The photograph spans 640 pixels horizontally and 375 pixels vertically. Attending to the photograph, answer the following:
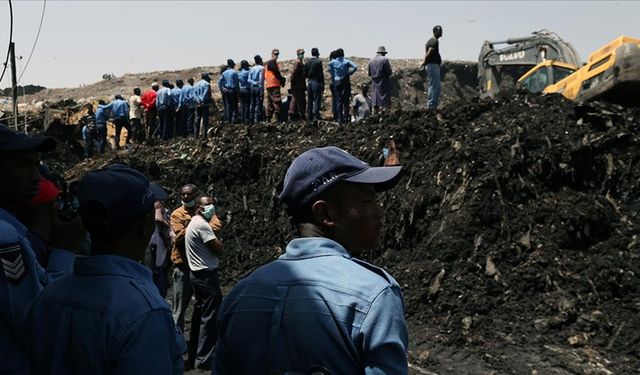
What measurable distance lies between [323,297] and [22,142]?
193 centimetres

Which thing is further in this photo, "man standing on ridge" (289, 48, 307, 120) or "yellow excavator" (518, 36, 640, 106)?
"man standing on ridge" (289, 48, 307, 120)

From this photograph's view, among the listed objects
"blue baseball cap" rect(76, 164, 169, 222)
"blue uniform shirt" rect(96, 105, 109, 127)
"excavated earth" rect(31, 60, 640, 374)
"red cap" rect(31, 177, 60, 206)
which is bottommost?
"excavated earth" rect(31, 60, 640, 374)

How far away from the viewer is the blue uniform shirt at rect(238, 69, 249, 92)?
19.0 m

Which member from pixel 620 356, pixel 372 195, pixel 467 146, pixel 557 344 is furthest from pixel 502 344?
pixel 372 195

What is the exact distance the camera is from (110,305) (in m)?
2.35

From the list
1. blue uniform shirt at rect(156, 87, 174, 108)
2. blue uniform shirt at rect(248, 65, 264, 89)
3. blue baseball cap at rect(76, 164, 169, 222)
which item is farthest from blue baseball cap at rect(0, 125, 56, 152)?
blue uniform shirt at rect(156, 87, 174, 108)

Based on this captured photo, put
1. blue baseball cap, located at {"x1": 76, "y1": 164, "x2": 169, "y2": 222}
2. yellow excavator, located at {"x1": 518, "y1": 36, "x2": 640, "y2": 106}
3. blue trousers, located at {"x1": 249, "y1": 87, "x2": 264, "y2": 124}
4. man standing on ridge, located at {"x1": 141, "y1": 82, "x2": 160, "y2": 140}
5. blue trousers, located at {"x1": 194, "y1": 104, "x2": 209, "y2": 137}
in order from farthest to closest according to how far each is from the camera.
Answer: man standing on ridge, located at {"x1": 141, "y1": 82, "x2": 160, "y2": 140}, blue trousers, located at {"x1": 194, "y1": 104, "x2": 209, "y2": 137}, blue trousers, located at {"x1": 249, "y1": 87, "x2": 264, "y2": 124}, yellow excavator, located at {"x1": 518, "y1": 36, "x2": 640, "y2": 106}, blue baseball cap, located at {"x1": 76, "y1": 164, "x2": 169, "y2": 222}

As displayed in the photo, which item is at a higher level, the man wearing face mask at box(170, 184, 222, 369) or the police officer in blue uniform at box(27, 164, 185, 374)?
the police officer in blue uniform at box(27, 164, 185, 374)

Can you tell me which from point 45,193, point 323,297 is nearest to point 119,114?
point 45,193

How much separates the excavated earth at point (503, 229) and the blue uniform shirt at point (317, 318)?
6076mm

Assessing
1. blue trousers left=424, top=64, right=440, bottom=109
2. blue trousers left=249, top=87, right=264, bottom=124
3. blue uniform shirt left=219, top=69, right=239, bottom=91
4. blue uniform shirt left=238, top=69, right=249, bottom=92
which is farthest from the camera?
blue uniform shirt left=219, top=69, right=239, bottom=91

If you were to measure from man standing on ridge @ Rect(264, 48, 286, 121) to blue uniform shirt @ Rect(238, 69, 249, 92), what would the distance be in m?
0.60

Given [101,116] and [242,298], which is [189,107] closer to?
[101,116]

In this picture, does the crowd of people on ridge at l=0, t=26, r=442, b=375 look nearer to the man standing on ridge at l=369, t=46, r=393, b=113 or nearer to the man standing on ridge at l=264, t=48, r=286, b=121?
the man standing on ridge at l=369, t=46, r=393, b=113
